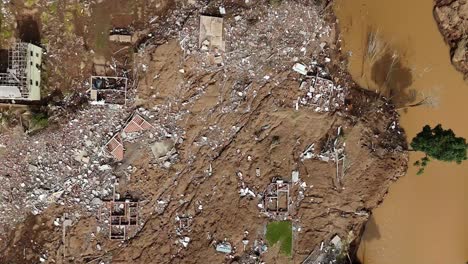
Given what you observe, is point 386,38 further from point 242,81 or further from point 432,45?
point 242,81

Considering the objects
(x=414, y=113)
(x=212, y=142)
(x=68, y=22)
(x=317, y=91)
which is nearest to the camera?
(x=68, y=22)

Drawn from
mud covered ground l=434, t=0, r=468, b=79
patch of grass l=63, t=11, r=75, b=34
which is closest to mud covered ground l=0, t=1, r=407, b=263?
patch of grass l=63, t=11, r=75, b=34

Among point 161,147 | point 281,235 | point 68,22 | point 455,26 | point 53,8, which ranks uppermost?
point 53,8

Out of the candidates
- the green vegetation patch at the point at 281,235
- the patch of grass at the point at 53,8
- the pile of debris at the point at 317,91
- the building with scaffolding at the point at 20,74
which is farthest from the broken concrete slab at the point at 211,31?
the green vegetation patch at the point at 281,235

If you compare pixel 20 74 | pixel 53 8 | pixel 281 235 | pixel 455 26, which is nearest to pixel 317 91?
pixel 281 235

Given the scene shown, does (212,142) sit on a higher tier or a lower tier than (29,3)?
Answer: lower

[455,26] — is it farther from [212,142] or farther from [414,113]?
[212,142]

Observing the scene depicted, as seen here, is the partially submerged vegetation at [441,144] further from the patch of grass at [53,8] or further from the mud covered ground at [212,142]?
the patch of grass at [53,8]

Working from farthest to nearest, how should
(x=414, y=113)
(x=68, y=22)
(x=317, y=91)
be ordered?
(x=414, y=113) → (x=317, y=91) → (x=68, y=22)
